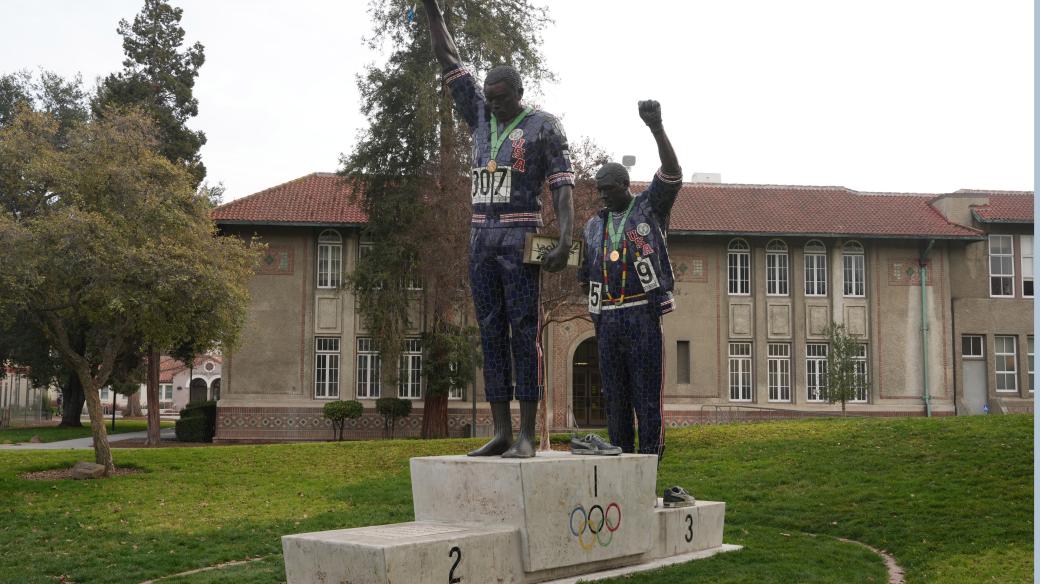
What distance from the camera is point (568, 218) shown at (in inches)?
307

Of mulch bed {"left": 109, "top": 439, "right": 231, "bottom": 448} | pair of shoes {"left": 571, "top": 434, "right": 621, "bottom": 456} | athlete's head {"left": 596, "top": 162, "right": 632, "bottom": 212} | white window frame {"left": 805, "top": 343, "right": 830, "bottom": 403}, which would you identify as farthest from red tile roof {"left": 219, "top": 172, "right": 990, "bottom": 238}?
pair of shoes {"left": 571, "top": 434, "right": 621, "bottom": 456}

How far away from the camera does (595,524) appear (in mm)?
7746

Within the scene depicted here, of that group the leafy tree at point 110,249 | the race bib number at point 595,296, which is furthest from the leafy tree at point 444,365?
the race bib number at point 595,296

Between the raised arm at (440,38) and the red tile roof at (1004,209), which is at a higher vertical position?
the red tile roof at (1004,209)

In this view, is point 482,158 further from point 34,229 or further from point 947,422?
point 947,422

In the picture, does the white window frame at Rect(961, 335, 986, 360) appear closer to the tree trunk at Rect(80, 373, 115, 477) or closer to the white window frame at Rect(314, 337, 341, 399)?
the white window frame at Rect(314, 337, 341, 399)

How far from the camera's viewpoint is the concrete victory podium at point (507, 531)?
627 cm

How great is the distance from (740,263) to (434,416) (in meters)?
12.3

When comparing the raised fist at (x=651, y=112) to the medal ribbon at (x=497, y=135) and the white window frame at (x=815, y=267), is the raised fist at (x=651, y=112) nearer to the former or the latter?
the medal ribbon at (x=497, y=135)

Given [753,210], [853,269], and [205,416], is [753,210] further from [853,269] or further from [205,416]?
[205,416]

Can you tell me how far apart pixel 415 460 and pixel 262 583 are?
2.35 meters

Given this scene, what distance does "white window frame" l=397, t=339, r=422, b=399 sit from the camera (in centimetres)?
3372

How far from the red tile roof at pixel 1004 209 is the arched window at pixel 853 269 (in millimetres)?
4825

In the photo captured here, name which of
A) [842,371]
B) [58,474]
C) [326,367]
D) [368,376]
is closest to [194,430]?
[326,367]
